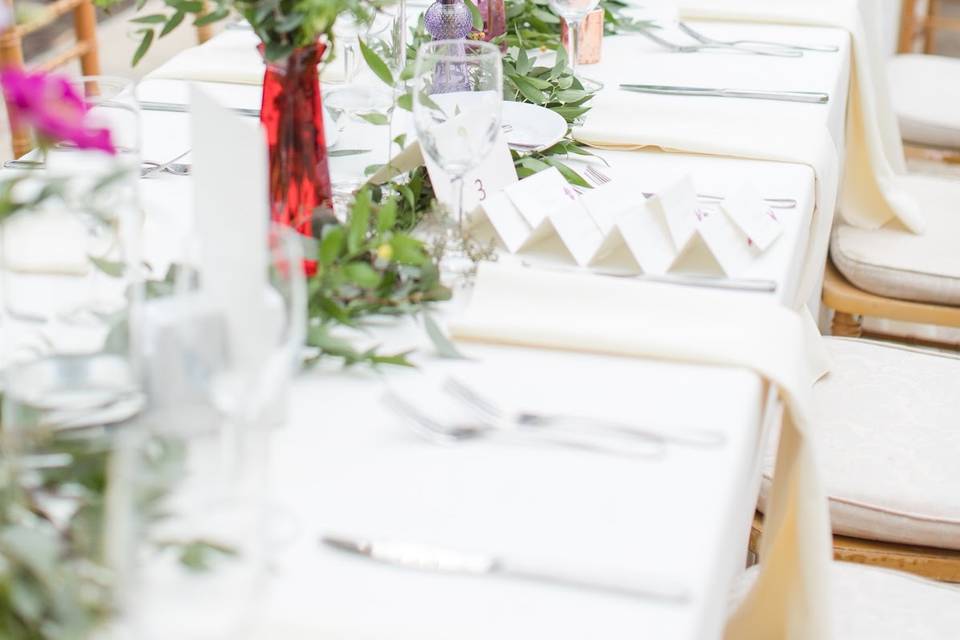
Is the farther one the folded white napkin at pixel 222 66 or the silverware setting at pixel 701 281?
the folded white napkin at pixel 222 66

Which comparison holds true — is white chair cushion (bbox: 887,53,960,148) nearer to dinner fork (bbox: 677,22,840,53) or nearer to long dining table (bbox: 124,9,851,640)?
dinner fork (bbox: 677,22,840,53)

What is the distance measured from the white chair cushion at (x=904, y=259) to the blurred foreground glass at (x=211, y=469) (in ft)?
4.91

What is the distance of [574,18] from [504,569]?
3.88 ft

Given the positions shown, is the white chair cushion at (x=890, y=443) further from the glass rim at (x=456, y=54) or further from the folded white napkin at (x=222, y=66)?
the folded white napkin at (x=222, y=66)

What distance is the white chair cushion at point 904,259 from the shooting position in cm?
212

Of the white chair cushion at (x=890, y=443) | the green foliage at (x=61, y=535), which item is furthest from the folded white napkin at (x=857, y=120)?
the green foliage at (x=61, y=535)

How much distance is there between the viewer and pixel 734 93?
1.88m

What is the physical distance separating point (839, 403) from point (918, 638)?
449 millimetres

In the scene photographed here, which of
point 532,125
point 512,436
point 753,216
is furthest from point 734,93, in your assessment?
point 512,436

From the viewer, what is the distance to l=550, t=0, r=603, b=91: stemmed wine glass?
1.83 meters

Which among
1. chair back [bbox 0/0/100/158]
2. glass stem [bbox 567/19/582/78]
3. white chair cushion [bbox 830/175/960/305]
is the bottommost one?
white chair cushion [bbox 830/175/960/305]

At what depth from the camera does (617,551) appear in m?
0.88

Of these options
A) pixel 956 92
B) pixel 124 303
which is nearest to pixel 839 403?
pixel 124 303

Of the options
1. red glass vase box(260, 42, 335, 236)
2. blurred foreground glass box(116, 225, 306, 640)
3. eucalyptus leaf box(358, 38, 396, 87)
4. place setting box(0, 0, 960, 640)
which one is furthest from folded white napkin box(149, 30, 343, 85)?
blurred foreground glass box(116, 225, 306, 640)
